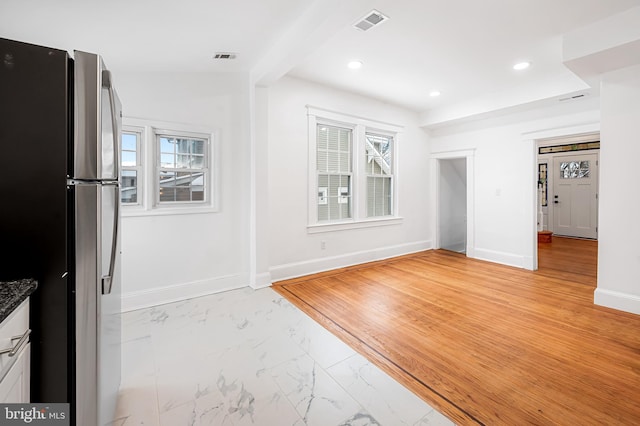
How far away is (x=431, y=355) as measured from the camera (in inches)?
89.5

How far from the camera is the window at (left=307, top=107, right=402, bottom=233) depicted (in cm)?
450

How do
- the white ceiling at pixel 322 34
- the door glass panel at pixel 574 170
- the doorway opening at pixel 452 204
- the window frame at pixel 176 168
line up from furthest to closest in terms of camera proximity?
the door glass panel at pixel 574 170, the doorway opening at pixel 452 204, the window frame at pixel 176 168, the white ceiling at pixel 322 34

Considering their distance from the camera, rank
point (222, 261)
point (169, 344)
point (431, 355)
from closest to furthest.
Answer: point (431, 355)
point (169, 344)
point (222, 261)

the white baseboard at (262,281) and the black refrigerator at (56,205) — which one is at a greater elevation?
the black refrigerator at (56,205)

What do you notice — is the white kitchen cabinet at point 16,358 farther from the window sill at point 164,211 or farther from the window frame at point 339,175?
the window frame at point 339,175

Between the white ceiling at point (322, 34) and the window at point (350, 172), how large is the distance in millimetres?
870

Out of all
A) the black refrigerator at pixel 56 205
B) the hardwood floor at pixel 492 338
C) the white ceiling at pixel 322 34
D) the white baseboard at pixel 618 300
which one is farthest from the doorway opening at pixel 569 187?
the black refrigerator at pixel 56 205

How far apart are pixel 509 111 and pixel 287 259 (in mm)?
4338

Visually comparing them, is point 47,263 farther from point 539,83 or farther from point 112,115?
point 539,83

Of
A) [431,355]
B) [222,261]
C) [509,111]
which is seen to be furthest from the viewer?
[509,111]

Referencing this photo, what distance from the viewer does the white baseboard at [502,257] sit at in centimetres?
480

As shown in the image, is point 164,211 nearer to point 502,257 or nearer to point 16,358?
point 16,358

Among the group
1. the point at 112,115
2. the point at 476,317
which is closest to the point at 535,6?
the point at 476,317

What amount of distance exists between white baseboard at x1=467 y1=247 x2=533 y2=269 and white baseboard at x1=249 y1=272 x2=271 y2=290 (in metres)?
3.99
